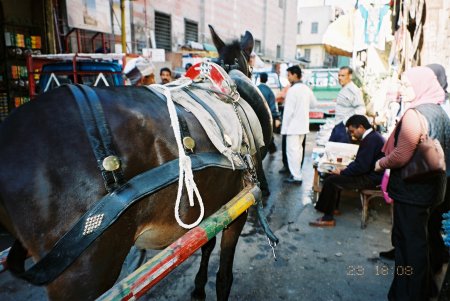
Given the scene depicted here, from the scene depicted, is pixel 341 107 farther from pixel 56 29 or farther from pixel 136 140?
pixel 56 29

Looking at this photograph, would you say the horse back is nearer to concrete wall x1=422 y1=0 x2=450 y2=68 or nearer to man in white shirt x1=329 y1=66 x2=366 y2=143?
concrete wall x1=422 y1=0 x2=450 y2=68

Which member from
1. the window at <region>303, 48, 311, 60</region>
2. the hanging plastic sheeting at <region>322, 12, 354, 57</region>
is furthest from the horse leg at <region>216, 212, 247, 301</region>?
the window at <region>303, 48, 311, 60</region>

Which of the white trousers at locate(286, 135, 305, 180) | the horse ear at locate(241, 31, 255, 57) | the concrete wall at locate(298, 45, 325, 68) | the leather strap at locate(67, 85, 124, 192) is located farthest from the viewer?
the concrete wall at locate(298, 45, 325, 68)

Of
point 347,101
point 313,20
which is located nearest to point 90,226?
point 347,101

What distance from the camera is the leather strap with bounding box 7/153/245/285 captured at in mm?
1238

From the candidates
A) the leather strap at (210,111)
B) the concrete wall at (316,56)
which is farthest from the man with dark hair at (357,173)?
the concrete wall at (316,56)

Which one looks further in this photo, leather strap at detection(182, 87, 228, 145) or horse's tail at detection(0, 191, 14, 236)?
leather strap at detection(182, 87, 228, 145)

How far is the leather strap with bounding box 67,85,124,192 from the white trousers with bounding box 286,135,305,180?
470cm

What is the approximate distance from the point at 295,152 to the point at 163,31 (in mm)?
10961

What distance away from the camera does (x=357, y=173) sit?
397 cm

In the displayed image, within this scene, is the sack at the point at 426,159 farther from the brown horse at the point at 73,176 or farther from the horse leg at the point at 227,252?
the brown horse at the point at 73,176

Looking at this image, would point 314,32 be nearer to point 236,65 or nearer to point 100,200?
point 236,65

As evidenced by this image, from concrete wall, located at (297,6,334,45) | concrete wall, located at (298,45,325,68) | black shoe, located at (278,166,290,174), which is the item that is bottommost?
black shoe, located at (278,166,290,174)

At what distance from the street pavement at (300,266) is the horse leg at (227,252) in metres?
0.43
